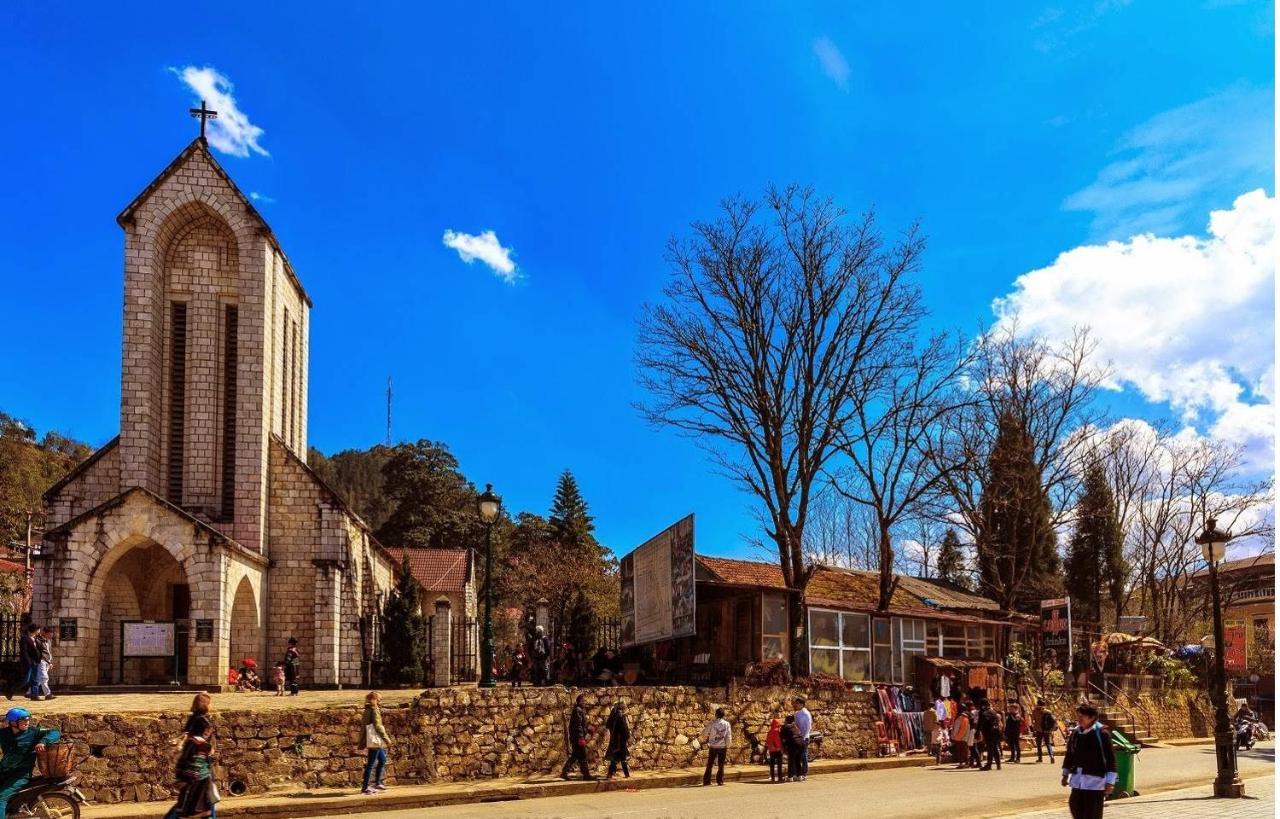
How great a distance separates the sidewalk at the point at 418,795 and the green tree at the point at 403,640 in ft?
52.5

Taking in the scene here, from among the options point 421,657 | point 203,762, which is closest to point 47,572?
point 421,657

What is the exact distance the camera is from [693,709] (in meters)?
22.0

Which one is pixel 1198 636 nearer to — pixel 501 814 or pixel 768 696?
pixel 768 696

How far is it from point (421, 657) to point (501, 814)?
22.1 m

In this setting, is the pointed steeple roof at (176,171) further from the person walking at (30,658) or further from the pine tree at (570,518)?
the pine tree at (570,518)

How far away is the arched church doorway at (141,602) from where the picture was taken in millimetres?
29047

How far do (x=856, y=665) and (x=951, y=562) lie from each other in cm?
3755

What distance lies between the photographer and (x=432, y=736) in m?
19.0

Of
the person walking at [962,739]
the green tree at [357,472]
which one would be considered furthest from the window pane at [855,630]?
the green tree at [357,472]

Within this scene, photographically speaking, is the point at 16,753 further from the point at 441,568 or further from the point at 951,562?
the point at 951,562

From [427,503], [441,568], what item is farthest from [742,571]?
[427,503]

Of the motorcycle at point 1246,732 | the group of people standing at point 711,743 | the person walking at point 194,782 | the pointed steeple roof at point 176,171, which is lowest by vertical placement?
the motorcycle at point 1246,732

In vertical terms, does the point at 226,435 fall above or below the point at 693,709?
above

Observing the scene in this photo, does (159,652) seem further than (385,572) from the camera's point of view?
No
